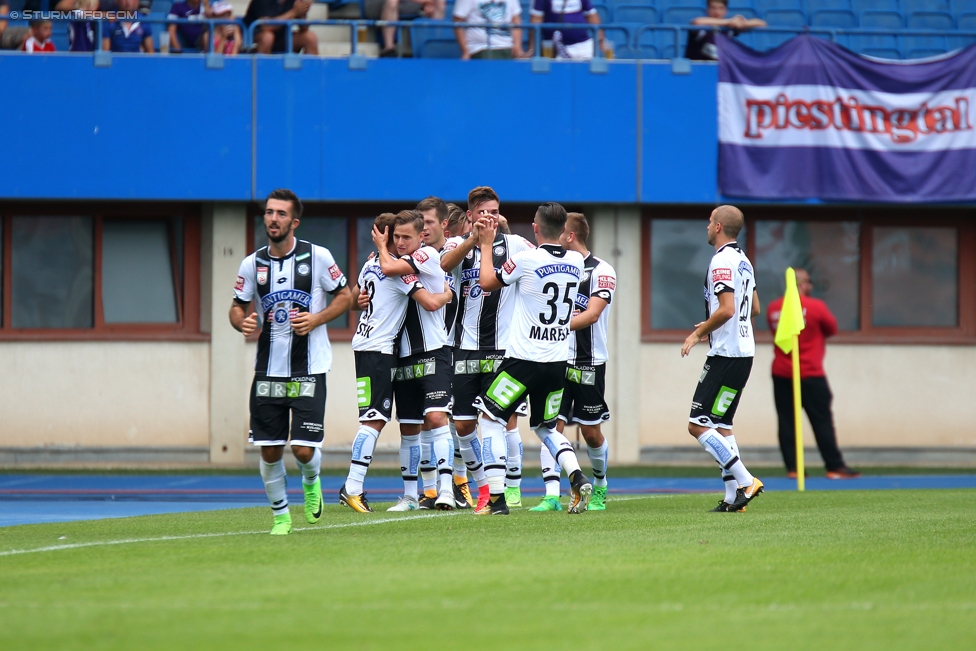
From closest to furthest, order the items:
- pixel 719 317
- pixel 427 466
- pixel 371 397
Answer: pixel 719 317 → pixel 371 397 → pixel 427 466

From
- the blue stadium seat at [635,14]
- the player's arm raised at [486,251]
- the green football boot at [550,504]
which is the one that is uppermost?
the blue stadium seat at [635,14]

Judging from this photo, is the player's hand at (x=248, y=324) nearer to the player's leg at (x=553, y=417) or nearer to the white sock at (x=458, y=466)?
the player's leg at (x=553, y=417)

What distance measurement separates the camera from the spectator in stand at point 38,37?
1792cm

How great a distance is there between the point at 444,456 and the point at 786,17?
12.5 meters

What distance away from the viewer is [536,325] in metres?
9.68

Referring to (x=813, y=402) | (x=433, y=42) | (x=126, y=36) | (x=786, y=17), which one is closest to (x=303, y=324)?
(x=813, y=402)

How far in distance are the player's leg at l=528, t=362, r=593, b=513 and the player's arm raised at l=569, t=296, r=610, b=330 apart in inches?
19.5

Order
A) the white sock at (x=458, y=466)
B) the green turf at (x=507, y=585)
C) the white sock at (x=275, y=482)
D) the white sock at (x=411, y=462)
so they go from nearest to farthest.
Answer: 1. the green turf at (x=507, y=585)
2. the white sock at (x=275, y=482)
3. the white sock at (x=411, y=462)
4. the white sock at (x=458, y=466)

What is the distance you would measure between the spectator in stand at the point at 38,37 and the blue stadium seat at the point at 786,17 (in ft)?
34.9

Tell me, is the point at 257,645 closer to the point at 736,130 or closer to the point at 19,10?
the point at 736,130

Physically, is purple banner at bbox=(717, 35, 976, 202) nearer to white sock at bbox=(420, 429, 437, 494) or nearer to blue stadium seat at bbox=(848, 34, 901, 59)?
blue stadium seat at bbox=(848, 34, 901, 59)

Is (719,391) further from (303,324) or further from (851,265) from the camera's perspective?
(851,265)

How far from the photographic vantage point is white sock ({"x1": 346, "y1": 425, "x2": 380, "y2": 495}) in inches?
426

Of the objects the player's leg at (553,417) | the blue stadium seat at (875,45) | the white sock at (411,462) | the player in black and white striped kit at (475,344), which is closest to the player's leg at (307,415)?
the player's leg at (553,417)
